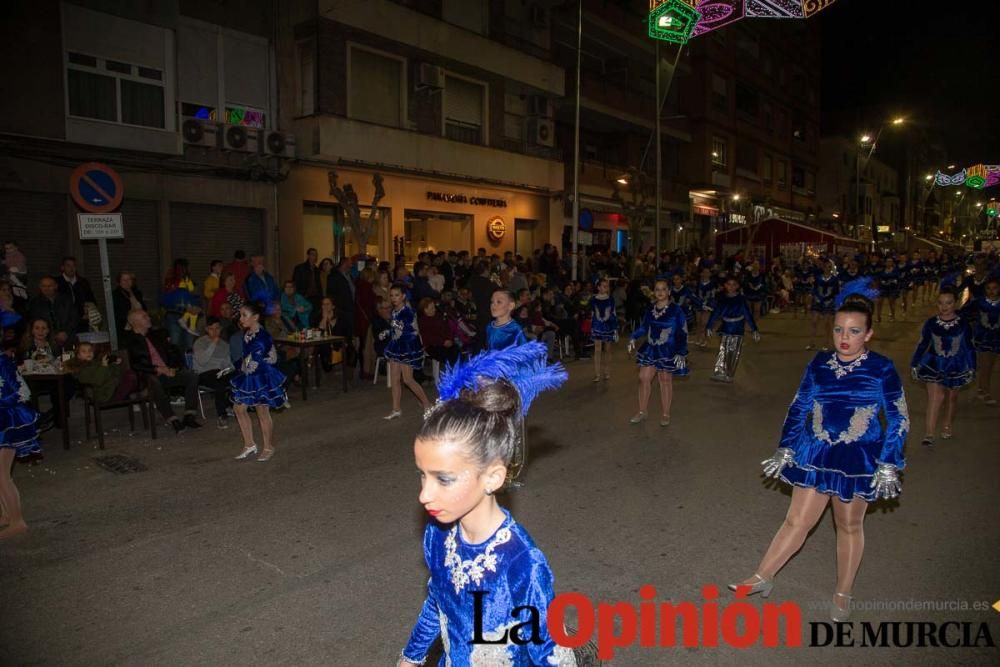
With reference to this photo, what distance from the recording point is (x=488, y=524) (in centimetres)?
239

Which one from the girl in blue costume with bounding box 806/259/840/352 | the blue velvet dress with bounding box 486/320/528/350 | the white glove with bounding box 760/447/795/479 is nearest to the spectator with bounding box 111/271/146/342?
the blue velvet dress with bounding box 486/320/528/350

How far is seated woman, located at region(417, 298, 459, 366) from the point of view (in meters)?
11.7

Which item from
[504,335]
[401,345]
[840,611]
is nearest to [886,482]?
[840,611]

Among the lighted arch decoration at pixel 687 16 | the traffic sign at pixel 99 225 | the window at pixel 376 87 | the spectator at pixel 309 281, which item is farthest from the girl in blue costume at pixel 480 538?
the lighted arch decoration at pixel 687 16

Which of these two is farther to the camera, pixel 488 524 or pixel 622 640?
pixel 622 640

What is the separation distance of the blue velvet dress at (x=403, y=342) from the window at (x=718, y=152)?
33.6 m

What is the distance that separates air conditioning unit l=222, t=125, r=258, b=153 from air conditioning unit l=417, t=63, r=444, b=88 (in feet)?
19.2

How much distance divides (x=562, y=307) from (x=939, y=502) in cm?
963

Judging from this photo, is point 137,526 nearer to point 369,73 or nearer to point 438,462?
point 438,462

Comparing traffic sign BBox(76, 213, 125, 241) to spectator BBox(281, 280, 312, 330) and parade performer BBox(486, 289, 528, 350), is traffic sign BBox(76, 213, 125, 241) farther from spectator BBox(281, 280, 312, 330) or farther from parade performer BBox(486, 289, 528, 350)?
parade performer BBox(486, 289, 528, 350)

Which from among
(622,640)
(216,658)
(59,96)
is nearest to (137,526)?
(216,658)

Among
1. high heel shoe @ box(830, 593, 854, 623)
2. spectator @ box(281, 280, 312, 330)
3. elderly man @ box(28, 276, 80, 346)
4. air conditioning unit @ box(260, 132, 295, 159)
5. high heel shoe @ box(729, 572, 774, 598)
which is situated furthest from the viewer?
air conditioning unit @ box(260, 132, 295, 159)

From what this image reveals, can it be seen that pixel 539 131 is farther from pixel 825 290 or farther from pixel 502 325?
pixel 502 325

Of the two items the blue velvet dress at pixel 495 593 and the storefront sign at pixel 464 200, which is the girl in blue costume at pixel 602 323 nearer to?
the blue velvet dress at pixel 495 593
